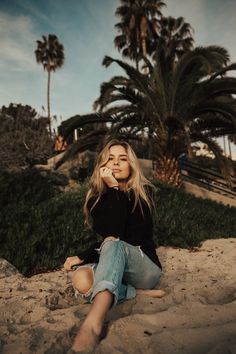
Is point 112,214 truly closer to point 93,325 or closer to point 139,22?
point 93,325

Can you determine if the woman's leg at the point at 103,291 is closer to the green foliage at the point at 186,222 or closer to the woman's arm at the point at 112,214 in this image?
the woman's arm at the point at 112,214

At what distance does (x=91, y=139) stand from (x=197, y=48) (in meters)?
4.18

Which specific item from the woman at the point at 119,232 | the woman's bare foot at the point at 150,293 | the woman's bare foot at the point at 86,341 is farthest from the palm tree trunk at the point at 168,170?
the woman's bare foot at the point at 86,341

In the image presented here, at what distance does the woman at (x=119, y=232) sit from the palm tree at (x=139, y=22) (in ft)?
83.0

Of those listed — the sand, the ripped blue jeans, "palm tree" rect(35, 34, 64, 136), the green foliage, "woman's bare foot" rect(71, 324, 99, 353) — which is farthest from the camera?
"palm tree" rect(35, 34, 64, 136)

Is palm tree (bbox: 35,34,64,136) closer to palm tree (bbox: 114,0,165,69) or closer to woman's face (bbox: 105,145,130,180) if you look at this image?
palm tree (bbox: 114,0,165,69)

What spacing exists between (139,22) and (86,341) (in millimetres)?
28318

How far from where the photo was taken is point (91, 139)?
40.0 feet

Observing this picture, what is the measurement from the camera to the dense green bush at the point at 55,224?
541cm

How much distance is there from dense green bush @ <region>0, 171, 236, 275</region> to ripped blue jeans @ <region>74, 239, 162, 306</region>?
2.33 m

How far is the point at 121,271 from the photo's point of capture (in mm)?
2580

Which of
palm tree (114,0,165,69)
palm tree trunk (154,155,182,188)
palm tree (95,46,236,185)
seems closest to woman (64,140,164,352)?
palm tree (95,46,236,185)

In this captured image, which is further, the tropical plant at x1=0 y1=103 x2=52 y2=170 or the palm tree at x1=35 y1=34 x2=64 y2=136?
the palm tree at x1=35 y1=34 x2=64 y2=136

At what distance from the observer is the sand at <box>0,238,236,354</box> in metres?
2.08
